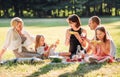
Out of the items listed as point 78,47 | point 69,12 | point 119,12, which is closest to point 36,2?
point 69,12

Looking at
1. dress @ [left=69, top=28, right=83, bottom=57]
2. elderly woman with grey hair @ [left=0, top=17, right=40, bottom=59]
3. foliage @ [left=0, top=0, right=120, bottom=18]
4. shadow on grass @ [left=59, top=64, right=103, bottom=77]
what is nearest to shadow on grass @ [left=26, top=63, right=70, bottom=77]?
shadow on grass @ [left=59, top=64, right=103, bottom=77]

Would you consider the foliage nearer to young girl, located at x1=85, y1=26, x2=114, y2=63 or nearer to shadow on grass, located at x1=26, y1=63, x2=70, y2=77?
young girl, located at x1=85, y1=26, x2=114, y2=63

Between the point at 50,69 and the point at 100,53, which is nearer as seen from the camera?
the point at 50,69

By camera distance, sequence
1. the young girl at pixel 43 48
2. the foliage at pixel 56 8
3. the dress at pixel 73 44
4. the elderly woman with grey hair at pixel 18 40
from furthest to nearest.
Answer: the foliage at pixel 56 8 → the dress at pixel 73 44 → the young girl at pixel 43 48 → the elderly woman with grey hair at pixel 18 40

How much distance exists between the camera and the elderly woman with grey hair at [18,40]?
938 cm

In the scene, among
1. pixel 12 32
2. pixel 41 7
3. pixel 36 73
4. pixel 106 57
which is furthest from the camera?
pixel 41 7

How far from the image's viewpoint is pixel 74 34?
9.67 m

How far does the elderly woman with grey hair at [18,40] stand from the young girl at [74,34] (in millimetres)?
865

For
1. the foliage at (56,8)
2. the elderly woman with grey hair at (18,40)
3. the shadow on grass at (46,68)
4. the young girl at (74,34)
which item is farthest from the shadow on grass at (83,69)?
the foliage at (56,8)

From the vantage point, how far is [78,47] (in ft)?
32.3

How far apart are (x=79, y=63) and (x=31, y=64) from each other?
3.37ft

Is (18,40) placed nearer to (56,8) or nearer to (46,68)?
(46,68)

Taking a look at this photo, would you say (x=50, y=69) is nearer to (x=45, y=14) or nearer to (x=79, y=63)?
(x=79, y=63)

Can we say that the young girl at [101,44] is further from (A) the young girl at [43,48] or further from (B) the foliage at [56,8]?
(B) the foliage at [56,8]
